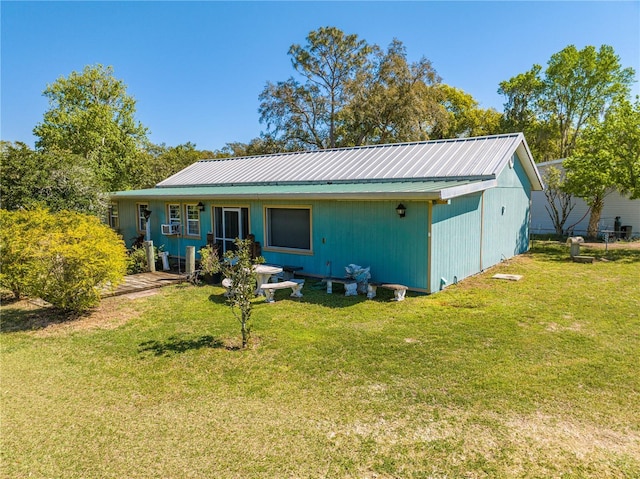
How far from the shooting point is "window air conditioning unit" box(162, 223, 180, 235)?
1449 cm

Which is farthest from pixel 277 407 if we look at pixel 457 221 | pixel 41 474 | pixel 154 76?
pixel 154 76

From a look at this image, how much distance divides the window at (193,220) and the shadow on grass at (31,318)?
598 cm

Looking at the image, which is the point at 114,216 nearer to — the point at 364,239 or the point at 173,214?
the point at 173,214

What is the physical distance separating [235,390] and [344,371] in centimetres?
141

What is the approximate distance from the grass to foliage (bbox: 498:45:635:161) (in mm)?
30433

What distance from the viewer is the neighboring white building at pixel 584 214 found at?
1895cm

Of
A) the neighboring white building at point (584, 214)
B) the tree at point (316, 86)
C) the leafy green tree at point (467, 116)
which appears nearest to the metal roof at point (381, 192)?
the neighboring white building at point (584, 214)

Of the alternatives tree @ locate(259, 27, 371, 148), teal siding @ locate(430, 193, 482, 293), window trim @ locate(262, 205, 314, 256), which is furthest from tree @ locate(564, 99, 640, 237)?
tree @ locate(259, 27, 371, 148)

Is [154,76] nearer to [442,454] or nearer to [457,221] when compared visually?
[457,221]

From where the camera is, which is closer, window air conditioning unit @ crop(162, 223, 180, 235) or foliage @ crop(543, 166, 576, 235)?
window air conditioning unit @ crop(162, 223, 180, 235)

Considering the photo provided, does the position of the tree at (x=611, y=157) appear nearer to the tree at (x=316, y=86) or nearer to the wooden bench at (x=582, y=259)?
the wooden bench at (x=582, y=259)

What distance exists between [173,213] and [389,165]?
796 centimetres

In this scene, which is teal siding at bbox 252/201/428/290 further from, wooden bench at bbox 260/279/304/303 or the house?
wooden bench at bbox 260/279/304/303

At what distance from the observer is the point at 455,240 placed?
10023 mm
